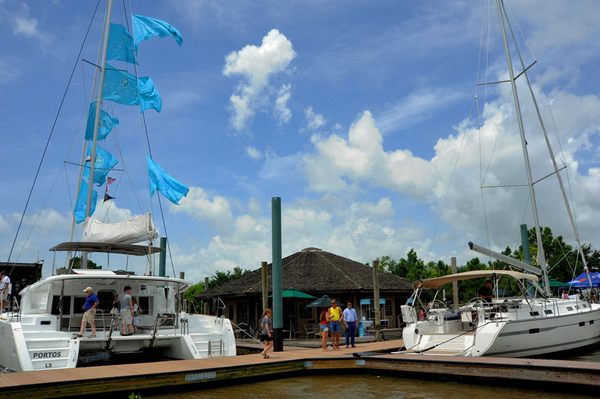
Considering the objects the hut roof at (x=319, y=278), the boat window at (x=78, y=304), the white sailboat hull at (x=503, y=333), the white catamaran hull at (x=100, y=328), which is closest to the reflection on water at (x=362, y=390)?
the white sailboat hull at (x=503, y=333)

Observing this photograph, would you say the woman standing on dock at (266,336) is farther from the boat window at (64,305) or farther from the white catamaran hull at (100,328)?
the boat window at (64,305)

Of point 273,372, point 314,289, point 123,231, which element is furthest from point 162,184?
point 314,289

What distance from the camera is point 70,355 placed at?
39.8ft

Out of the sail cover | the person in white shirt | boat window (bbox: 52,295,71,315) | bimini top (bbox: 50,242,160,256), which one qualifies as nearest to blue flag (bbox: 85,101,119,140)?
the sail cover

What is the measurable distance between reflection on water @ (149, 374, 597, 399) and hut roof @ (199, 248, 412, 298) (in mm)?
14840

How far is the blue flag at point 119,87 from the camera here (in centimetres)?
1859

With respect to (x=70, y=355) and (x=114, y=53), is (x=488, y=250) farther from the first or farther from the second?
(x=114, y=53)

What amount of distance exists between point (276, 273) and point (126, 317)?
446 centimetres

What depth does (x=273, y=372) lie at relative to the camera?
517 inches

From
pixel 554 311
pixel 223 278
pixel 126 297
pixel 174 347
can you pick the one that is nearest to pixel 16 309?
pixel 126 297

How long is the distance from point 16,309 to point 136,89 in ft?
28.0

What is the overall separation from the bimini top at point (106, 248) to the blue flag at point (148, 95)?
16.7 ft

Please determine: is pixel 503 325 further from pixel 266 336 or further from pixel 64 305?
pixel 64 305

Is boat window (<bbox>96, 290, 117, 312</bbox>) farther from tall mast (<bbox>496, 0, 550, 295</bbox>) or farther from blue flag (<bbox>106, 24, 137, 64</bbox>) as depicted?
tall mast (<bbox>496, 0, 550, 295</bbox>)
